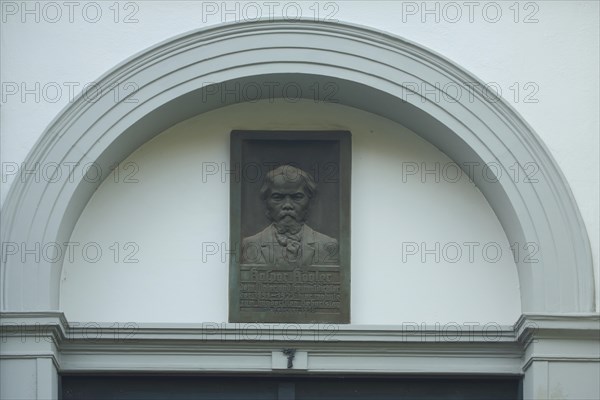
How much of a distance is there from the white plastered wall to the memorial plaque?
0.30 feet

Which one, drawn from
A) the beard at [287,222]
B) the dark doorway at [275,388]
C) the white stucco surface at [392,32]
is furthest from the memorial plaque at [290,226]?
the white stucco surface at [392,32]

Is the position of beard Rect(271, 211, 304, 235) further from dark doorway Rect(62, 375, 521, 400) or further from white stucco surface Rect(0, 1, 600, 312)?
white stucco surface Rect(0, 1, 600, 312)

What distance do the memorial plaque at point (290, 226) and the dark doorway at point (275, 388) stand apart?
0.42 meters

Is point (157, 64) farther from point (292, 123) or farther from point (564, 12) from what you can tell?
point (564, 12)

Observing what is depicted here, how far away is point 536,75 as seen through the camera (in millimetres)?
11656

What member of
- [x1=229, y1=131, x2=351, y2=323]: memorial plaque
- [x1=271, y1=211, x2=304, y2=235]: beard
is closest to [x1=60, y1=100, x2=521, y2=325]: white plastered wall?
[x1=229, y1=131, x2=351, y2=323]: memorial plaque

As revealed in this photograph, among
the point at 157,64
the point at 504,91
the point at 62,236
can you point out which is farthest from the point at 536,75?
the point at 62,236

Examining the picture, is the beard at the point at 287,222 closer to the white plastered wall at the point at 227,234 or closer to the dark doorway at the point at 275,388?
the white plastered wall at the point at 227,234

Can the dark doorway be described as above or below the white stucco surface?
below

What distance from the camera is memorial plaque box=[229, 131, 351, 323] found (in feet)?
38.4

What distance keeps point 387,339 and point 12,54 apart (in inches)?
120

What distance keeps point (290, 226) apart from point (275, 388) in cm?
106

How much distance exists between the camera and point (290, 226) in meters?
11.8

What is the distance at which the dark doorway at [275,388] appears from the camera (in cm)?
1163
